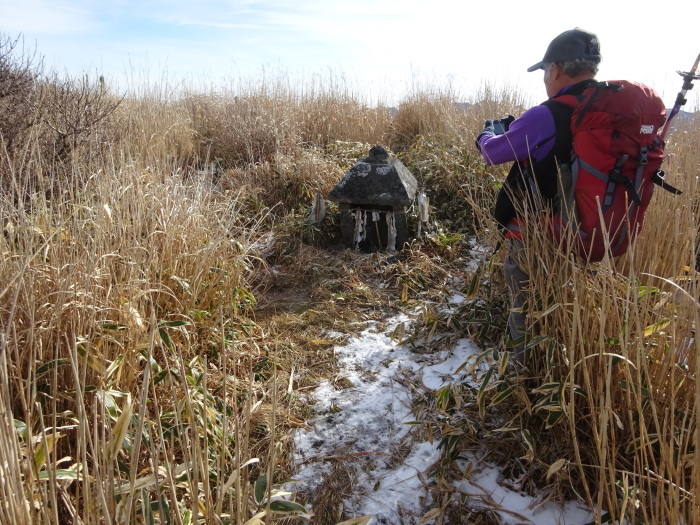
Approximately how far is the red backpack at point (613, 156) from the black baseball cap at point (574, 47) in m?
0.19

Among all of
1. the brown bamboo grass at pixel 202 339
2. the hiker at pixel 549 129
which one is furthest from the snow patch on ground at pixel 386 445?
the hiker at pixel 549 129

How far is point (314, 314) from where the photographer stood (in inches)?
130

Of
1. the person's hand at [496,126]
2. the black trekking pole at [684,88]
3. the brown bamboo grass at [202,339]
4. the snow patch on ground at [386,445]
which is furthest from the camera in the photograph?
the person's hand at [496,126]

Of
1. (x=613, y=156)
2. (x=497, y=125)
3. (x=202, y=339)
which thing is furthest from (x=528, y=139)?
(x=202, y=339)

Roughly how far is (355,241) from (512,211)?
2.06m

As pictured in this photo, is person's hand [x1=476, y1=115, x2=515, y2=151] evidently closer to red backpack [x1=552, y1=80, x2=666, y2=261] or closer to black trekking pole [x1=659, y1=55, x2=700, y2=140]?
red backpack [x1=552, y1=80, x2=666, y2=261]

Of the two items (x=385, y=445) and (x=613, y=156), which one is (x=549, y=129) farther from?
(x=385, y=445)

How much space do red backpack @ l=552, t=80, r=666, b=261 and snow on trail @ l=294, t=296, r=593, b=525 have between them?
97cm

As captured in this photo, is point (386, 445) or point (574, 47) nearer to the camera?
point (574, 47)

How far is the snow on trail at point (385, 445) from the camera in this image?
71.3 inches

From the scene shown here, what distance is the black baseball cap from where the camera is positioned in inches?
79.9

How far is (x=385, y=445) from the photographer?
2.16 m

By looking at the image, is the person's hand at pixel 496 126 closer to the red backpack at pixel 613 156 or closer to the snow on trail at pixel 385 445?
the red backpack at pixel 613 156

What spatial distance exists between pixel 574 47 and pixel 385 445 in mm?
1894
